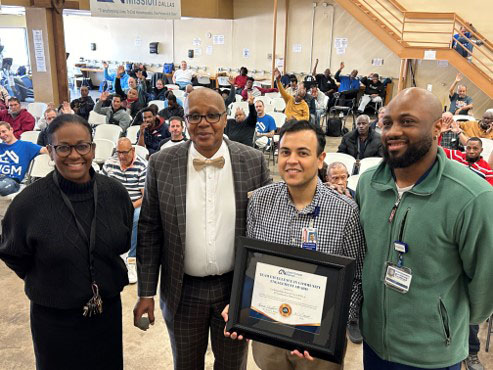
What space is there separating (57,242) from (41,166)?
14.0 feet

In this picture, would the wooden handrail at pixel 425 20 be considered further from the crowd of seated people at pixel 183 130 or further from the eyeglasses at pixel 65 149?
the eyeglasses at pixel 65 149

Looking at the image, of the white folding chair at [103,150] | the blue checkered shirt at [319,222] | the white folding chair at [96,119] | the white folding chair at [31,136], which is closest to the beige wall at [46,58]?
the white folding chair at [96,119]

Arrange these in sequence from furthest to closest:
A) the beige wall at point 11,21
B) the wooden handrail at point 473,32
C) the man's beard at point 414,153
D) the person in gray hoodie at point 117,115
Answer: the beige wall at point 11,21, the wooden handrail at point 473,32, the person in gray hoodie at point 117,115, the man's beard at point 414,153

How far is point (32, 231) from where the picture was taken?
6.47 feet

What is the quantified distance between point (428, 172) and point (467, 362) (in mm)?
2444

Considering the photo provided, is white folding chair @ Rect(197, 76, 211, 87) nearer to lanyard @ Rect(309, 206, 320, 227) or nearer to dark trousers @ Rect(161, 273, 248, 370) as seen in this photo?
dark trousers @ Rect(161, 273, 248, 370)

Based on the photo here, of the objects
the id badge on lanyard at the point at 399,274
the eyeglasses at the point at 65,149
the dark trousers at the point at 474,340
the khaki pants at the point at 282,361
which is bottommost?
the dark trousers at the point at 474,340

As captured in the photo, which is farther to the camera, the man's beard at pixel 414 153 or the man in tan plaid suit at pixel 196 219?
the man in tan plaid suit at pixel 196 219

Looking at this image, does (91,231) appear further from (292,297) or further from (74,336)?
(292,297)

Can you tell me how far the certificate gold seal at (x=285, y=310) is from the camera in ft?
5.99

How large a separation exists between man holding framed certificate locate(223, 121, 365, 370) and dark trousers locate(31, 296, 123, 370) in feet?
2.43

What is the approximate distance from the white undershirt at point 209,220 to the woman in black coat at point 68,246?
344mm

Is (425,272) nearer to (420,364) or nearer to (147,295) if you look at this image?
(420,364)

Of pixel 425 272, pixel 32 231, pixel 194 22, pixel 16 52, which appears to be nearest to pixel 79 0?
pixel 194 22
